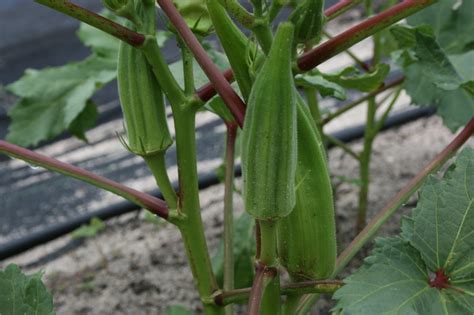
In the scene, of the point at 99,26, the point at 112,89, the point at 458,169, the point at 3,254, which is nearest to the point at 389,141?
the point at 112,89

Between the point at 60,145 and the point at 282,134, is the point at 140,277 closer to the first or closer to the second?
the point at 60,145

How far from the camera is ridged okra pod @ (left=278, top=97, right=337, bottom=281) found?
0.75m

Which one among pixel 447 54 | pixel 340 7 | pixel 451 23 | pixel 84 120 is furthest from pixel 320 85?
pixel 84 120

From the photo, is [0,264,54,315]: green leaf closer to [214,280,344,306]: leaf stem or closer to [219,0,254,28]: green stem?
[214,280,344,306]: leaf stem

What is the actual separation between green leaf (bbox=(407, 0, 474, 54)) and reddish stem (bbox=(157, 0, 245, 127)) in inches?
28.8

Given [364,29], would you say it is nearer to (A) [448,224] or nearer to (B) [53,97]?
(A) [448,224]

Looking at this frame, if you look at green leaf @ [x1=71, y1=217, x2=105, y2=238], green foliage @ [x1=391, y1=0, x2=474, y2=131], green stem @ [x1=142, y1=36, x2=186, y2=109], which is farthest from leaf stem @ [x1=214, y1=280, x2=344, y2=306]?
green leaf @ [x1=71, y1=217, x2=105, y2=238]

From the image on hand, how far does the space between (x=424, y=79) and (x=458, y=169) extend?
0.61 m

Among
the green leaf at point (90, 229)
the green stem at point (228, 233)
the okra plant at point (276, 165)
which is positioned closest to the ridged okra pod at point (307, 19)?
the okra plant at point (276, 165)

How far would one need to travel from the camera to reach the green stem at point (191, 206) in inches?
30.9

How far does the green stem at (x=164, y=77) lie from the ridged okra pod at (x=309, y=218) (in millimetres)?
131

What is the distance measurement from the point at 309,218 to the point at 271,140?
0.45ft

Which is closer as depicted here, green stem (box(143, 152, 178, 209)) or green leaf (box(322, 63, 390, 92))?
green stem (box(143, 152, 178, 209))

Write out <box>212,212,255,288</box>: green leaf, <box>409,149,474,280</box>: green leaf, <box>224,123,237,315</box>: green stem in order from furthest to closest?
<box>212,212,255,288</box>: green leaf → <box>224,123,237,315</box>: green stem → <box>409,149,474,280</box>: green leaf
